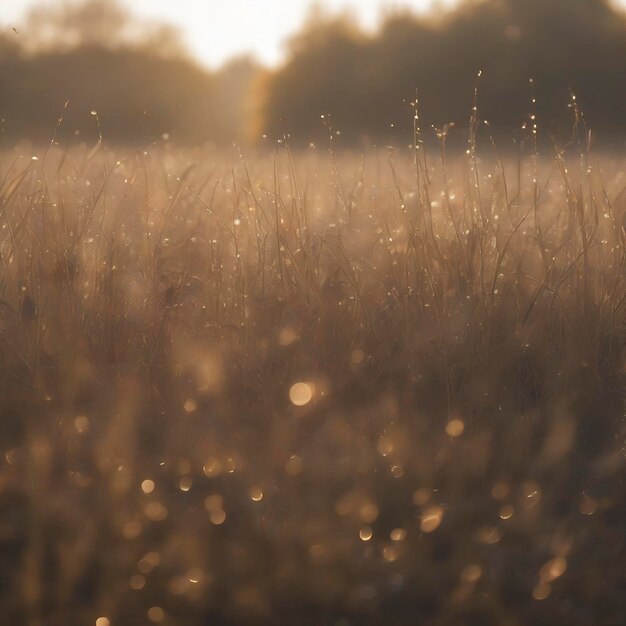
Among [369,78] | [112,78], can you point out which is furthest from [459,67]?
[112,78]

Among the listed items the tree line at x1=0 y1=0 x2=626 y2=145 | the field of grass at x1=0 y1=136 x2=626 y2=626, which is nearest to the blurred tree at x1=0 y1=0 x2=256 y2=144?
the tree line at x1=0 y1=0 x2=626 y2=145

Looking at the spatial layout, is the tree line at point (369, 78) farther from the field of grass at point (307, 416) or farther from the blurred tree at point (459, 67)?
the field of grass at point (307, 416)

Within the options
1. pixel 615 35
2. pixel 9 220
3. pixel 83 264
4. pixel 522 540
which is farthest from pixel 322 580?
pixel 615 35

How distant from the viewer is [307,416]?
1957 millimetres

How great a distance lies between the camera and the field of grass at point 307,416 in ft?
4.78

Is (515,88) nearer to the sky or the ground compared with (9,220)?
nearer to the sky

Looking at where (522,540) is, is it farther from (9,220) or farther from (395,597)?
(9,220)

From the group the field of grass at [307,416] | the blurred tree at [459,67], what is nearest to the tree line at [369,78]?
the blurred tree at [459,67]

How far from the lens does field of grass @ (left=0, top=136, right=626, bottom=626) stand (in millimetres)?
1457

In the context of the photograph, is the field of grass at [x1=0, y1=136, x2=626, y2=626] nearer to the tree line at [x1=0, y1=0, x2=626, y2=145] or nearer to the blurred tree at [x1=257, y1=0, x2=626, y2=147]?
the tree line at [x1=0, y1=0, x2=626, y2=145]

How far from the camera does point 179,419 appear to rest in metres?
1.93

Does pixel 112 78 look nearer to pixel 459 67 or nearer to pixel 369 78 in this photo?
pixel 369 78

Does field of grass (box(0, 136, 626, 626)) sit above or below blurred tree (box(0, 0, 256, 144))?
below

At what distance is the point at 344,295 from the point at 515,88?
14.9 meters
